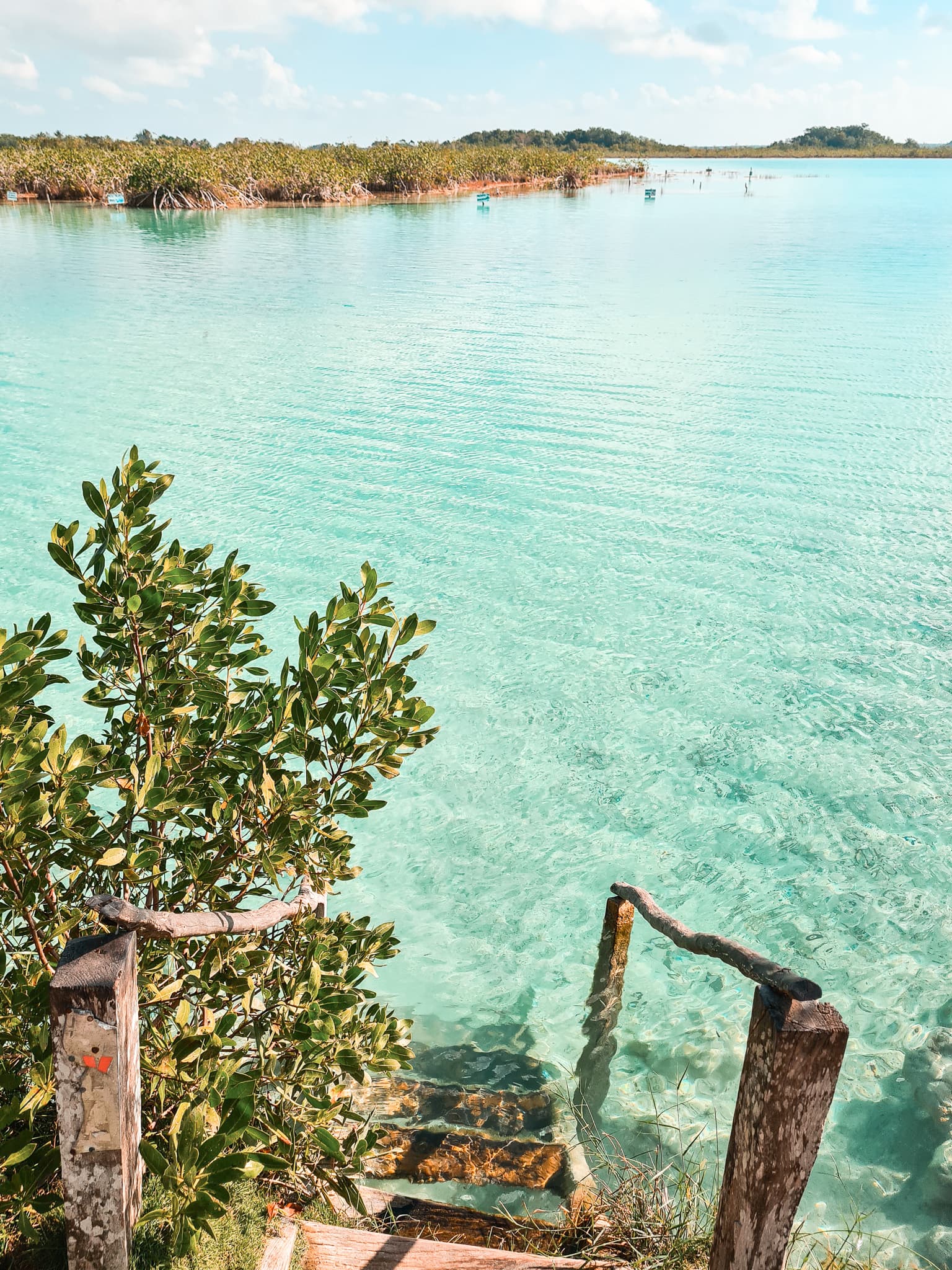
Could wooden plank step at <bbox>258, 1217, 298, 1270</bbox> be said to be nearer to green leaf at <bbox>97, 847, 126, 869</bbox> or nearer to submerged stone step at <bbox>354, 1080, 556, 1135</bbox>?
green leaf at <bbox>97, 847, 126, 869</bbox>

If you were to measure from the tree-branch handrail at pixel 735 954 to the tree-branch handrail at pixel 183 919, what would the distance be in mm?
1068

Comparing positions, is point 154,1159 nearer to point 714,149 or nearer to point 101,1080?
point 101,1080

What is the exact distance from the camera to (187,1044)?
2.16 meters

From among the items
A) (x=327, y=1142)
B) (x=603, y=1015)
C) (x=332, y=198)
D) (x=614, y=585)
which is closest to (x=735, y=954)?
(x=327, y=1142)

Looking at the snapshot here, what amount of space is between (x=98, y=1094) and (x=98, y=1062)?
0.28 ft

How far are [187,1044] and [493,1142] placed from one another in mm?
1849

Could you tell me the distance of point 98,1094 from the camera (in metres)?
1.66

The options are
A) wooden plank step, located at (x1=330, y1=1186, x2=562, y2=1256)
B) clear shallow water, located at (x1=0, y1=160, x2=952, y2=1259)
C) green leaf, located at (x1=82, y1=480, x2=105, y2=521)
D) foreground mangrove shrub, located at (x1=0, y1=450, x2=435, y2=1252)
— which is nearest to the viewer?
foreground mangrove shrub, located at (x1=0, y1=450, x2=435, y2=1252)

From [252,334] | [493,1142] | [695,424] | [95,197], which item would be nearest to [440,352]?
[252,334]

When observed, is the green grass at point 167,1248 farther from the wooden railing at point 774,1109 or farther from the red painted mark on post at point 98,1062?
the wooden railing at point 774,1109

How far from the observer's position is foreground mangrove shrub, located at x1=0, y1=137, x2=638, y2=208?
4234 centimetres

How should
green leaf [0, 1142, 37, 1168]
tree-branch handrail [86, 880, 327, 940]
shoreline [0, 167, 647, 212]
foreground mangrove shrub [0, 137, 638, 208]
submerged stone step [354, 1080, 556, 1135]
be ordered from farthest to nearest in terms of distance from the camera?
1. shoreline [0, 167, 647, 212]
2. foreground mangrove shrub [0, 137, 638, 208]
3. submerged stone step [354, 1080, 556, 1135]
4. green leaf [0, 1142, 37, 1168]
5. tree-branch handrail [86, 880, 327, 940]

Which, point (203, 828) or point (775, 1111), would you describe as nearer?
point (775, 1111)

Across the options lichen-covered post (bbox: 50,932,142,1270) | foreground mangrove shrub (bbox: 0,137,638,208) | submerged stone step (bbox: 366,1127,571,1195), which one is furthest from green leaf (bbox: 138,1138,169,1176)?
foreground mangrove shrub (bbox: 0,137,638,208)
